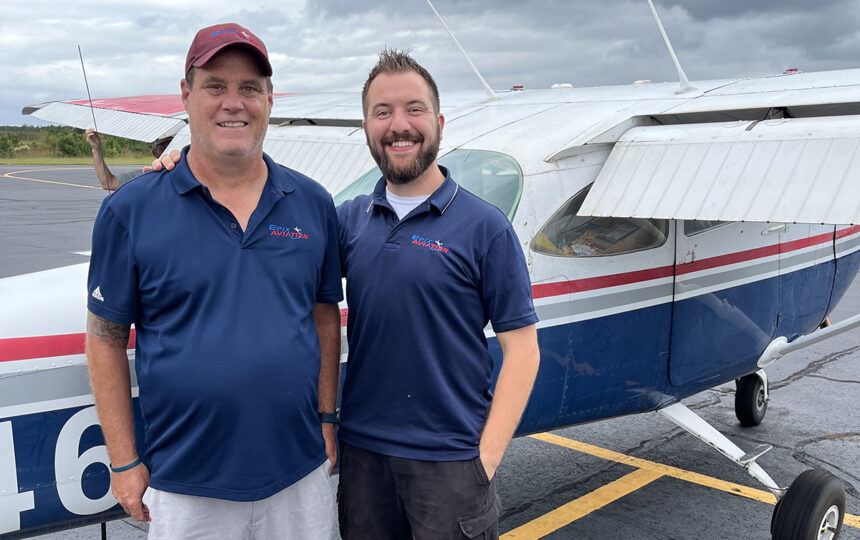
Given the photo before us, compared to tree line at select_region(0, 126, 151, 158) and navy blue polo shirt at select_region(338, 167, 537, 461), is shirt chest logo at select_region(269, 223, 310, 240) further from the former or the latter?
tree line at select_region(0, 126, 151, 158)

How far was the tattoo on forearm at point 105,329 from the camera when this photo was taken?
2102 mm

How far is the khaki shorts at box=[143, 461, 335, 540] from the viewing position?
2.14 meters

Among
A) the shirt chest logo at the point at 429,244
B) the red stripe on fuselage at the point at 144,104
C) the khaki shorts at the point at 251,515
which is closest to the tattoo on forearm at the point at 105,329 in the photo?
the khaki shorts at the point at 251,515

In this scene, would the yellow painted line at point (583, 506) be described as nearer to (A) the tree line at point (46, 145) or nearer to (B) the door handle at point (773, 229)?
(B) the door handle at point (773, 229)

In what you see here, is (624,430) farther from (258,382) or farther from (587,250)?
(258,382)

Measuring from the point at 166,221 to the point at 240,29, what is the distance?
59cm

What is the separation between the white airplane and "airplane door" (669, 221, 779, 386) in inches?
0.5

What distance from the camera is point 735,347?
452cm

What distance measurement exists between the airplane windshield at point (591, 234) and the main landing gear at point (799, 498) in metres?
1.03

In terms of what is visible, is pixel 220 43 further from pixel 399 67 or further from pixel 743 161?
pixel 743 161

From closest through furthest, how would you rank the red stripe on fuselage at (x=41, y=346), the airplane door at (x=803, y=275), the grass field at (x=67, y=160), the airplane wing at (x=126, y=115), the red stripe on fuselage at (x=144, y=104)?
the red stripe on fuselage at (x=41, y=346) < the airplane door at (x=803, y=275) < the airplane wing at (x=126, y=115) < the red stripe on fuselage at (x=144, y=104) < the grass field at (x=67, y=160)

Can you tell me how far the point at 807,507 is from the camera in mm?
4055

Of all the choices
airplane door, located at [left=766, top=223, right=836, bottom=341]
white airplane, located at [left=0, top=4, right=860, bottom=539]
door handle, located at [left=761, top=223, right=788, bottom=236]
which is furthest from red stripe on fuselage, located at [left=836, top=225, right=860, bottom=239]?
door handle, located at [left=761, top=223, right=788, bottom=236]

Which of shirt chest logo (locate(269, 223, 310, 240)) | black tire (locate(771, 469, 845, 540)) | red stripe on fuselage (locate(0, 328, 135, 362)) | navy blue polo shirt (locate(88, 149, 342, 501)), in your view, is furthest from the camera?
black tire (locate(771, 469, 845, 540))
